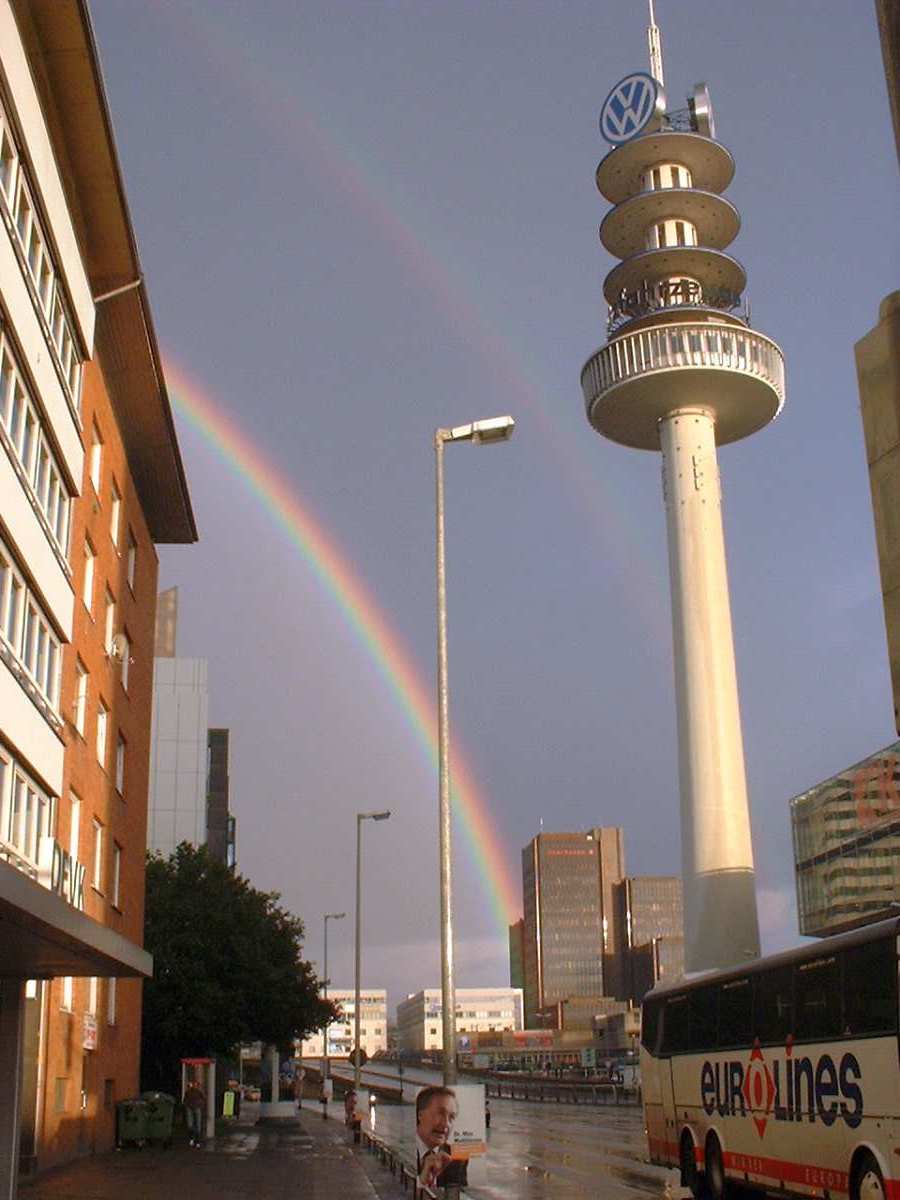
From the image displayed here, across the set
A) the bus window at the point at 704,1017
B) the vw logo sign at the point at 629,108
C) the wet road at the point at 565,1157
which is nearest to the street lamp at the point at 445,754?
the bus window at the point at 704,1017

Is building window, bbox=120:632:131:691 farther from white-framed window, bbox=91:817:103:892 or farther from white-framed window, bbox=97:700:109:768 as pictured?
white-framed window, bbox=91:817:103:892

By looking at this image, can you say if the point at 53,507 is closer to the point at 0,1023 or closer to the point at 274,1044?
the point at 0,1023

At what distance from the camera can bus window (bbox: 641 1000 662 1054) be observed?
2619cm

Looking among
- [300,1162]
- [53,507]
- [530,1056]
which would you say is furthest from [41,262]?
[530,1056]

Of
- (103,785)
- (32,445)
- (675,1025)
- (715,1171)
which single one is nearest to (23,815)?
(32,445)

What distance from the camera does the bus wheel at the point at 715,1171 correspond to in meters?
22.0

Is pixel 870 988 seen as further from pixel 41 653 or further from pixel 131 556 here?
pixel 131 556

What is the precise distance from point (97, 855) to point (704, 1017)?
56.7 ft

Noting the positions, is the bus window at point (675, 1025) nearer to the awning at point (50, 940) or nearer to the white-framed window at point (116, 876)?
the awning at point (50, 940)

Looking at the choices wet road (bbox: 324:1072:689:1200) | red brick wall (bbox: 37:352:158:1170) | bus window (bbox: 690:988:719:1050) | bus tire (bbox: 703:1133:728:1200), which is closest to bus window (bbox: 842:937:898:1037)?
bus window (bbox: 690:988:719:1050)

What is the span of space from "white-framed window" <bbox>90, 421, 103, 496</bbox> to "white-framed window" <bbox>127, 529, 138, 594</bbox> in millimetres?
5824

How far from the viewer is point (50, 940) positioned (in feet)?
Answer: 54.2

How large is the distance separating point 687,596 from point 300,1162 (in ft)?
114

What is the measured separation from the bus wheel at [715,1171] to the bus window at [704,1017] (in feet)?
4.80
